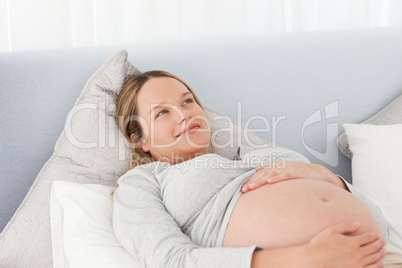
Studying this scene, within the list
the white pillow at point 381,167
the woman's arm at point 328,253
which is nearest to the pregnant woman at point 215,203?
the woman's arm at point 328,253

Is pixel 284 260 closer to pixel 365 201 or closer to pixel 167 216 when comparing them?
pixel 167 216

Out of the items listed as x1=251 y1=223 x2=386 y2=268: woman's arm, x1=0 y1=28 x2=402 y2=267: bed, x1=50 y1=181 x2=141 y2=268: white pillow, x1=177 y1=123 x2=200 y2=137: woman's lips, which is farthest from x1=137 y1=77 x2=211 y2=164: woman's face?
x1=251 y1=223 x2=386 y2=268: woman's arm

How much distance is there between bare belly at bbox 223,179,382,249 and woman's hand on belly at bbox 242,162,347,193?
0.02 metres

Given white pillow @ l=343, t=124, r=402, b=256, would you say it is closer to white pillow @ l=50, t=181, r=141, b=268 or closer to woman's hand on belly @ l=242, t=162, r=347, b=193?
woman's hand on belly @ l=242, t=162, r=347, b=193

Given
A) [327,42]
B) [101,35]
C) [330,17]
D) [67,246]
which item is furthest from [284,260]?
[330,17]

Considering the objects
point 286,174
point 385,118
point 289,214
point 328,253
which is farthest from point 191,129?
point 385,118

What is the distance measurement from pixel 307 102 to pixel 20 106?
97cm

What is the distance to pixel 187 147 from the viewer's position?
45.9 inches

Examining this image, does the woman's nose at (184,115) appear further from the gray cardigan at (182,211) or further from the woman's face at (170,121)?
the gray cardigan at (182,211)

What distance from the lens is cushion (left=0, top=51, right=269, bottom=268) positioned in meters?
1.04

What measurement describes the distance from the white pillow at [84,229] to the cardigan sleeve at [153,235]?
0.13 feet

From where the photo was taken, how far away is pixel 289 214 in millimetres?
877

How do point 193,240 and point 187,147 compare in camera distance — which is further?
point 187,147

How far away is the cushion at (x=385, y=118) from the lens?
53.9 inches
